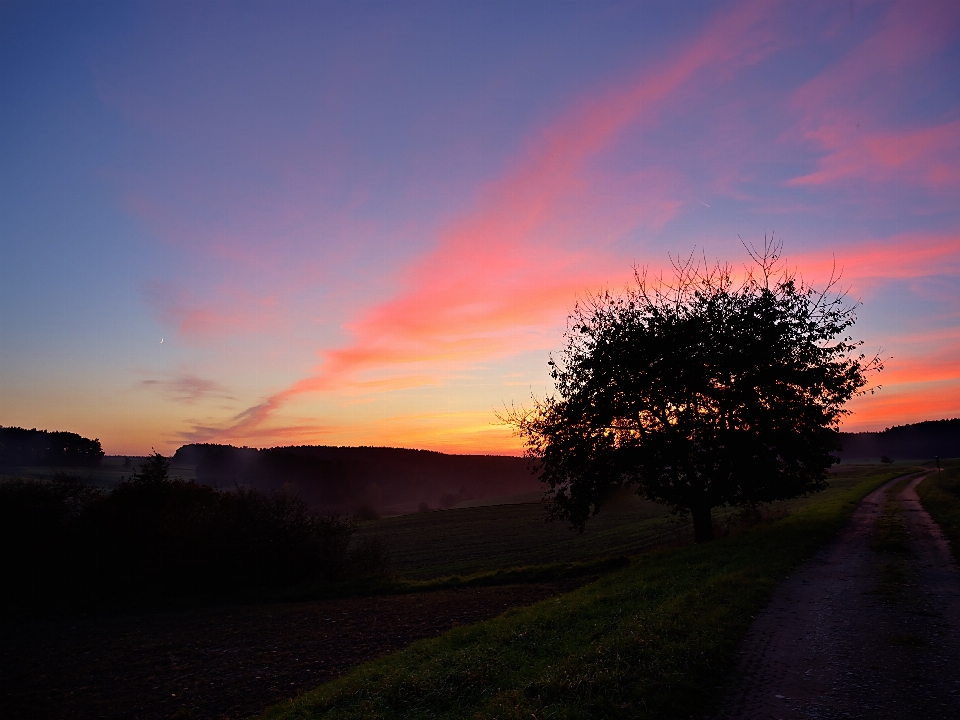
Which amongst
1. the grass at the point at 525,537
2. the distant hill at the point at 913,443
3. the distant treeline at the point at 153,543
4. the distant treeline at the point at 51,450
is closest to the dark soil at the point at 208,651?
the distant treeline at the point at 153,543

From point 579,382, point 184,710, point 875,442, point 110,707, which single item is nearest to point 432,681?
point 184,710

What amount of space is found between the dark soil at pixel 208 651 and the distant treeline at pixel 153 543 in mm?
4126

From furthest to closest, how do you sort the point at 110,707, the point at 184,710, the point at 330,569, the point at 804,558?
1. the point at 330,569
2. the point at 804,558
3. the point at 110,707
4. the point at 184,710

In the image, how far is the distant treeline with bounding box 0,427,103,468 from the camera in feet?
327

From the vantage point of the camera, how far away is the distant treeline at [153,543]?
30578 millimetres

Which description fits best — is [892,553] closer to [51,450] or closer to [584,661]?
[584,661]

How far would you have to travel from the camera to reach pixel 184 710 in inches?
535

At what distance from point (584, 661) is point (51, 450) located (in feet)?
398

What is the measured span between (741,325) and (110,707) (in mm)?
26804

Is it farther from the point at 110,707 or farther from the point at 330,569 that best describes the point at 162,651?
the point at 330,569

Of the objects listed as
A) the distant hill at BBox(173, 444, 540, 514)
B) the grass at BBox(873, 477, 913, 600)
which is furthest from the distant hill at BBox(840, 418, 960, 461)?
the grass at BBox(873, 477, 913, 600)

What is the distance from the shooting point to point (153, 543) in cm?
3131

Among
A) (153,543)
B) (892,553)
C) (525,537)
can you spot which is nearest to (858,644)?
(892,553)

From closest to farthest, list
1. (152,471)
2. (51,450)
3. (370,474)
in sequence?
(152,471) < (51,450) < (370,474)
